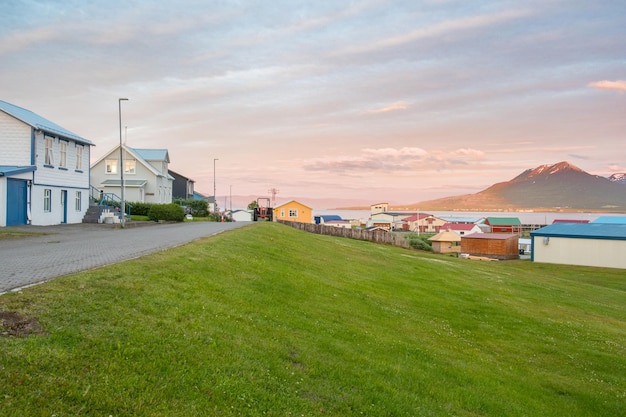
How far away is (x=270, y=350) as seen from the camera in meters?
8.30

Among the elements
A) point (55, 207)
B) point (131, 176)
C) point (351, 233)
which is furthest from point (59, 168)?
point (351, 233)

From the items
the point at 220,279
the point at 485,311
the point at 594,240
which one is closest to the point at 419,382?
the point at 220,279

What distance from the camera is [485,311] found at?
59.3ft

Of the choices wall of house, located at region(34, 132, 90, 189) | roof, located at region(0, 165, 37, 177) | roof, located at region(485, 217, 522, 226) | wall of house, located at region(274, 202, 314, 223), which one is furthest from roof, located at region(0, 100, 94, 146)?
roof, located at region(485, 217, 522, 226)

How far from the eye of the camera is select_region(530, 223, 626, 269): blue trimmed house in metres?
55.0

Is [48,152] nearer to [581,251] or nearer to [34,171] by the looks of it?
[34,171]

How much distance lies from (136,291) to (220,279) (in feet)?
10.8

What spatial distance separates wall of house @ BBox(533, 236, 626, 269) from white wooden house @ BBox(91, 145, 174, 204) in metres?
51.1

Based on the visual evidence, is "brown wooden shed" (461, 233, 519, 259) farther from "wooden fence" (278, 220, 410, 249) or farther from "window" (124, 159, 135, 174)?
"window" (124, 159, 135, 174)

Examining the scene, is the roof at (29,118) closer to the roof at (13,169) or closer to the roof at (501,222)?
the roof at (13,169)

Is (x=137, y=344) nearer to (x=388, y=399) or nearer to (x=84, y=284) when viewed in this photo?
(x=84, y=284)

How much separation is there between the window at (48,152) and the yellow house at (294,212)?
58.5 metres

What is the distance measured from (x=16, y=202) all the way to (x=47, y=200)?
10.9 feet

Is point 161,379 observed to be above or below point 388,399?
above
